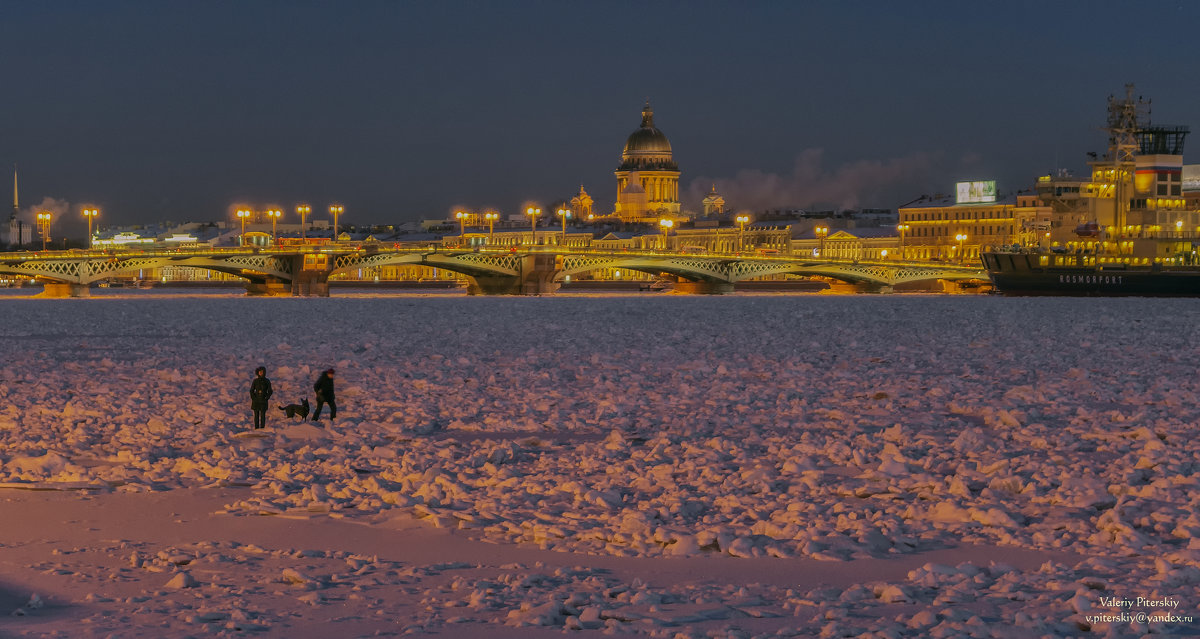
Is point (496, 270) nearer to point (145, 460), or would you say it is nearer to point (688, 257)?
point (688, 257)

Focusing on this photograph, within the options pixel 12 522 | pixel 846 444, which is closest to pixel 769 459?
pixel 846 444

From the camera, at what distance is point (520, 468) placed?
1314cm

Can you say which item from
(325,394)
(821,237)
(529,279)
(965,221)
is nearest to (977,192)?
(965,221)

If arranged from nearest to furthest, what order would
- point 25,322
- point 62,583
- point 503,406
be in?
point 62,583 → point 503,406 → point 25,322

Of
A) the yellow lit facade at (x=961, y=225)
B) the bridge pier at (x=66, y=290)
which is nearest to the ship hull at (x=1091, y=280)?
the yellow lit facade at (x=961, y=225)

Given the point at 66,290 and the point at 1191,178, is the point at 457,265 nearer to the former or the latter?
the point at 66,290

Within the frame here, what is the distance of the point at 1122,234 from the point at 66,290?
6390 cm

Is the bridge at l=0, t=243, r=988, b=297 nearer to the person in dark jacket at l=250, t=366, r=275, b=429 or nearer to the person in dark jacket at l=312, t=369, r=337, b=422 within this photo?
the person in dark jacket at l=312, t=369, r=337, b=422

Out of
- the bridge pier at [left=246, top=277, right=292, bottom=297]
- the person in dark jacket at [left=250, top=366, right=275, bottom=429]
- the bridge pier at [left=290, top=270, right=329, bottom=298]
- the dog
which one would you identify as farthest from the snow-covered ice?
the bridge pier at [left=246, top=277, right=292, bottom=297]

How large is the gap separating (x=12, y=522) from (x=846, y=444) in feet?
23.9

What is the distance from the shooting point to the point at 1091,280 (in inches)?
3684

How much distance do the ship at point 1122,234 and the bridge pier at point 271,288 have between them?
44403mm

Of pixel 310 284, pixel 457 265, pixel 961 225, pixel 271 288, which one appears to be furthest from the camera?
pixel 961 225

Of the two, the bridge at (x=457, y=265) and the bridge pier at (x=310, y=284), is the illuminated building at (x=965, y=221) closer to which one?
the bridge at (x=457, y=265)
